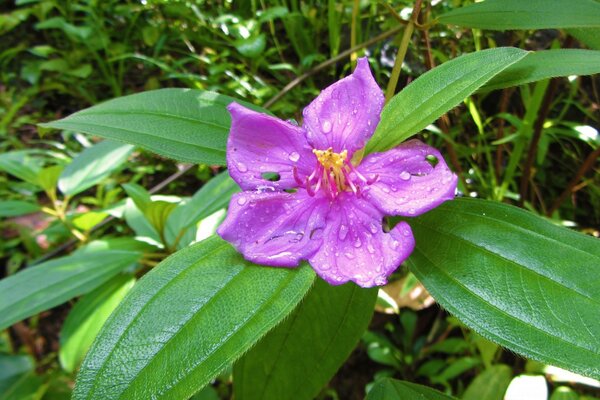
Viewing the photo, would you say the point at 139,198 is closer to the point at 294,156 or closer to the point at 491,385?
the point at 294,156

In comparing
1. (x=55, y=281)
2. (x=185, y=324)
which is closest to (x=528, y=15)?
(x=185, y=324)

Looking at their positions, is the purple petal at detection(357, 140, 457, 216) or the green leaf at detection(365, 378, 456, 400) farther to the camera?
the green leaf at detection(365, 378, 456, 400)

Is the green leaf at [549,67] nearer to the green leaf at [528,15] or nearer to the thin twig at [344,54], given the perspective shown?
the green leaf at [528,15]

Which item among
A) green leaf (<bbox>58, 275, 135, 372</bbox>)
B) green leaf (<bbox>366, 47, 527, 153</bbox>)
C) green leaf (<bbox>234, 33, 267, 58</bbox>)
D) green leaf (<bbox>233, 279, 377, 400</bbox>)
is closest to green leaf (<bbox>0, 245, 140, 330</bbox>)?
green leaf (<bbox>58, 275, 135, 372</bbox>)

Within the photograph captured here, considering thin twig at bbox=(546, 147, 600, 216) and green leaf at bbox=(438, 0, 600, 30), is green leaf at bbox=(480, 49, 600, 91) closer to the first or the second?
green leaf at bbox=(438, 0, 600, 30)

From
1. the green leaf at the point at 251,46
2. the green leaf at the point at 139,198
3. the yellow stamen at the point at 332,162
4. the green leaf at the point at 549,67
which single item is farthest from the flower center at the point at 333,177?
the green leaf at the point at 251,46

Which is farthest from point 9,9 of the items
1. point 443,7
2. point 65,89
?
point 443,7
